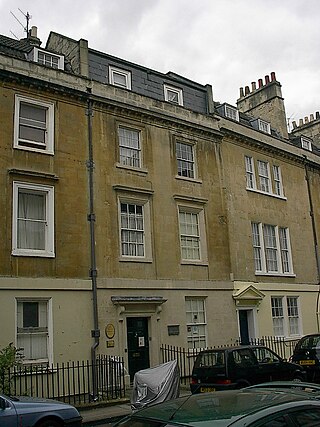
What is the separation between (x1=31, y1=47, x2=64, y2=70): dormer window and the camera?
17.7 metres

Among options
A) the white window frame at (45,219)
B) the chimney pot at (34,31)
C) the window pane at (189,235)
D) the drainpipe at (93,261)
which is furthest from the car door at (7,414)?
the chimney pot at (34,31)

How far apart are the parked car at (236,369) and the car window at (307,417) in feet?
28.0

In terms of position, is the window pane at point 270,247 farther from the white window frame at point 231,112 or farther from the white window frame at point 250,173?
the white window frame at point 231,112

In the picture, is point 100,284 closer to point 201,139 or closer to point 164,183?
point 164,183

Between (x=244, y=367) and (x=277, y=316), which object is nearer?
(x=244, y=367)

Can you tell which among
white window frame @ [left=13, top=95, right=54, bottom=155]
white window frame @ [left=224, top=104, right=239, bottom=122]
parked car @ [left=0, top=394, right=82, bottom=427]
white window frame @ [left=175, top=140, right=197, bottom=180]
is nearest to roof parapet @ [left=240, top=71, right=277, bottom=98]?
white window frame @ [left=224, top=104, right=239, bottom=122]

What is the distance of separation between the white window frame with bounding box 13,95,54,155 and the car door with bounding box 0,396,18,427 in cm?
Answer: 943

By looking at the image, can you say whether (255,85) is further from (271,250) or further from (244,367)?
(244,367)

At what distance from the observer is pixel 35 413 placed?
8.59 metres

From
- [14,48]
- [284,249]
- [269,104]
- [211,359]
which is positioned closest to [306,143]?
[269,104]

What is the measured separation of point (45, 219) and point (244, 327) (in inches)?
405

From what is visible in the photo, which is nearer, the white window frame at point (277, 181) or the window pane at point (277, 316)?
the window pane at point (277, 316)

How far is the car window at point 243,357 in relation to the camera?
13047 millimetres

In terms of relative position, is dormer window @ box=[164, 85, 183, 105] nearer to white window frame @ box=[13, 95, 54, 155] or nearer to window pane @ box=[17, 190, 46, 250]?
white window frame @ box=[13, 95, 54, 155]
